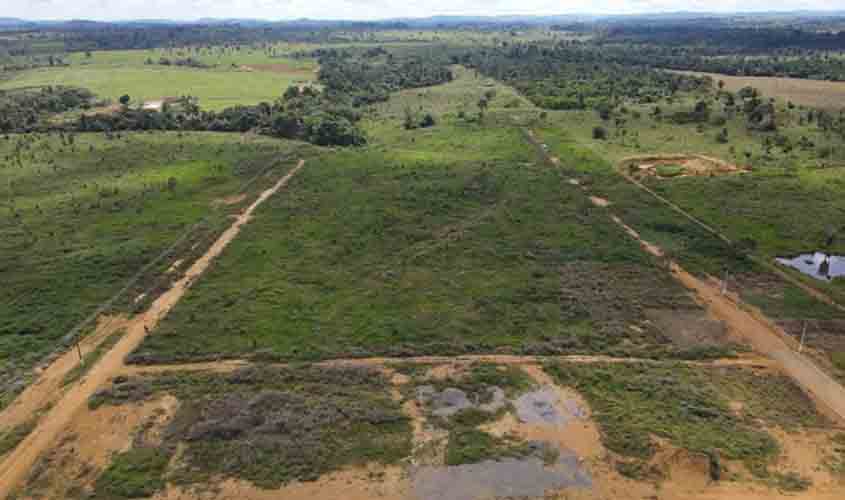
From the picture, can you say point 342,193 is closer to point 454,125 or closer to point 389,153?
point 389,153

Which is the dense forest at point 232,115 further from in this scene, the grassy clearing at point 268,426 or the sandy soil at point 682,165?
the grassy clearing at point 268,426

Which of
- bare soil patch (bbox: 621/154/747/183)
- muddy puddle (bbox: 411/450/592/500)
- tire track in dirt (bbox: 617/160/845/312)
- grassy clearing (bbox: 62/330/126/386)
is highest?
bare soil patch (bbox: 621/154/747/183)

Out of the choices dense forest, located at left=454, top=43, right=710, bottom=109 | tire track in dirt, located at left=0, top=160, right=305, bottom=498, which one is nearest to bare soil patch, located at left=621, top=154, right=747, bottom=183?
dense forest, located at left=454, top=43, right=710, bottom=109

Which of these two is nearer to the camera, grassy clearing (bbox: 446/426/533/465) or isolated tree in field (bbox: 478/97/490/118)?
grassy clearing (bbox: 446/426/533/465)

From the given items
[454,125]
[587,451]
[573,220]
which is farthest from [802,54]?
[587,451]

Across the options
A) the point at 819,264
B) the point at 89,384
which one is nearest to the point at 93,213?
the point at 89,384

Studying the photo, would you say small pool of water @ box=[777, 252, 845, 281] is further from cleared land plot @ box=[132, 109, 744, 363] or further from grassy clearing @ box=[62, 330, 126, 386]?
grassy clearing @ box=[62, 330, 126, 386]
